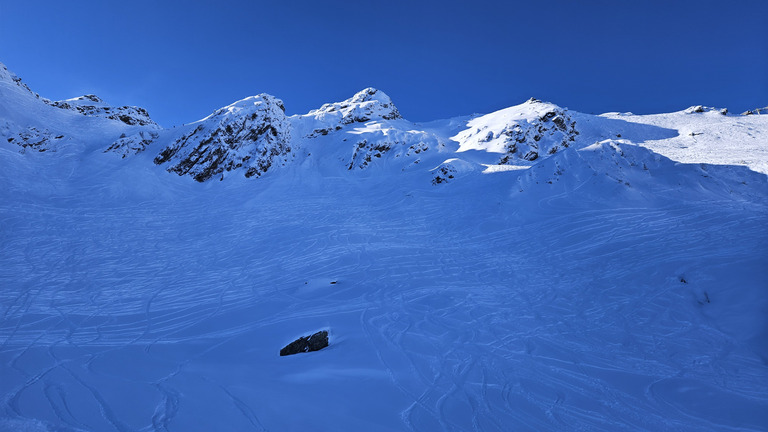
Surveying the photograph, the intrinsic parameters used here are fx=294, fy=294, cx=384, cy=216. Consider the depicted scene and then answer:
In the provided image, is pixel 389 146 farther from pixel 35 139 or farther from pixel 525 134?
pixel 35 139

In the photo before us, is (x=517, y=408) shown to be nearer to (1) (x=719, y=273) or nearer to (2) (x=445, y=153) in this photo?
(1) (x=719, y=273)

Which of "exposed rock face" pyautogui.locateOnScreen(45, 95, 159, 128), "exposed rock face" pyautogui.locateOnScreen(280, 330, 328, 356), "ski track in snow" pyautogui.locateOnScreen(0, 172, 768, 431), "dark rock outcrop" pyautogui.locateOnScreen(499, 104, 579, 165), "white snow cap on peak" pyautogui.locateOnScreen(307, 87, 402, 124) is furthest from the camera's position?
"white snow cap on peak" pyautogui.locateOnScreen(307, 87, 402, 124)

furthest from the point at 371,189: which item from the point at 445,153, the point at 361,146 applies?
the point at 445,153

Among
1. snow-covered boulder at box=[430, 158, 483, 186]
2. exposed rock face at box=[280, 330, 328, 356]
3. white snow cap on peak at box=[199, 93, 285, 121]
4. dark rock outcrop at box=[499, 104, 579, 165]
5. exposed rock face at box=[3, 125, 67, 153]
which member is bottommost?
exposed rock face at box=[280, 330, 328, 356]

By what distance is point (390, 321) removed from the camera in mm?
8430

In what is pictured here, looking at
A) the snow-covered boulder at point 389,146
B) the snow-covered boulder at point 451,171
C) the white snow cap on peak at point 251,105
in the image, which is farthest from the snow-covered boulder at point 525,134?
the white snow cap on peak at point 251,105

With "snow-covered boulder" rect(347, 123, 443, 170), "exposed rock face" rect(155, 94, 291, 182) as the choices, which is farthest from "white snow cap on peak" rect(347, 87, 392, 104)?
"exposed rock face" rect(155, 94, 291, 182)

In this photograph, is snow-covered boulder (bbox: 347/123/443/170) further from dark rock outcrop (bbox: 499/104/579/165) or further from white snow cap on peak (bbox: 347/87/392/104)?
white snow cap on peak (bbox: 347/87/392/104)

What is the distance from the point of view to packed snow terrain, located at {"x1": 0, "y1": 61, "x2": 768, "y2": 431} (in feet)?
17.1

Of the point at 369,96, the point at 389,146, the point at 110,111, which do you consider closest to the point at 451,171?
the point at 389,146

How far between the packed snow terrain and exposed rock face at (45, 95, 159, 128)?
49.4 feet

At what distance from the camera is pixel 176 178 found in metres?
25.5

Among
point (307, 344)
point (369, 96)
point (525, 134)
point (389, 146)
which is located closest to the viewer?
point (307, 344)

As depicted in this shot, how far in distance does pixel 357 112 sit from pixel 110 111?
117 feet
